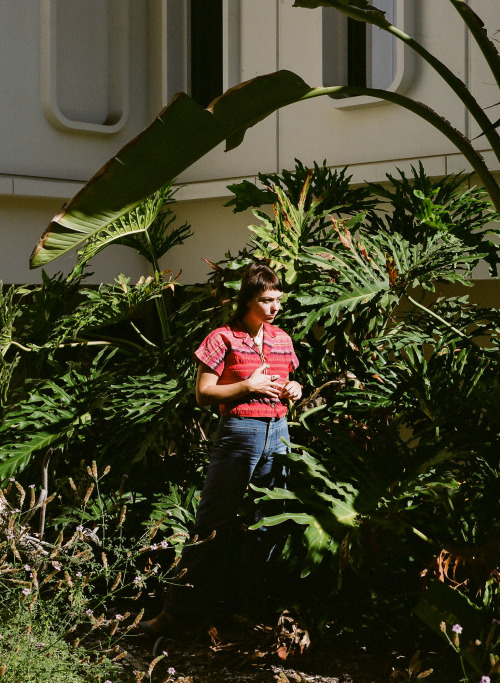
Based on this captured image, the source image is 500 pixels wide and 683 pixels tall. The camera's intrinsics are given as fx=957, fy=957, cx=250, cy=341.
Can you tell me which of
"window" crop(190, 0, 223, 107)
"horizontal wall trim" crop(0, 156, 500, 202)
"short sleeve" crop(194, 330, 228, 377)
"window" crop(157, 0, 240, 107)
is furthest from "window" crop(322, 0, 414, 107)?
"short sleeve" crop(194, 330, 228, 377)

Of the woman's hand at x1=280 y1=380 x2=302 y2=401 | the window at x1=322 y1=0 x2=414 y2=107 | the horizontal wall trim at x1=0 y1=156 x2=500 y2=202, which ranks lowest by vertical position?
the woman's hand at x1=280 y1=380 x2=302 y2=401

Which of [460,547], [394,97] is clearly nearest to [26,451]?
[460,547]

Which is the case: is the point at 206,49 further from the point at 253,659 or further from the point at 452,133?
the point at 253,659

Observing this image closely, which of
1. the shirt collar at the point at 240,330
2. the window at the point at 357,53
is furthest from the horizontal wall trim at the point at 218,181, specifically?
the shirt collar at the point at 240,330

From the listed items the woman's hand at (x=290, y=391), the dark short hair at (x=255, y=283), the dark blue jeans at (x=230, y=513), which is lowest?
the dark blue jeans at (x=230, y=513)

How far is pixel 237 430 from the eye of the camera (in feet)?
13.7

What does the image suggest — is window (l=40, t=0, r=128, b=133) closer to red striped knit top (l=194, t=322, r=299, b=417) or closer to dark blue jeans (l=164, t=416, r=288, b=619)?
red striped knit top (l=194, t=322, r=299, b=417)

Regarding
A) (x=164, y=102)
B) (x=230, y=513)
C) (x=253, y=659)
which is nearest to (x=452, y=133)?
(x=230, y=513)

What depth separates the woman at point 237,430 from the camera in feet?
13.6

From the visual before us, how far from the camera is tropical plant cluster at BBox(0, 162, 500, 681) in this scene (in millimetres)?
3703

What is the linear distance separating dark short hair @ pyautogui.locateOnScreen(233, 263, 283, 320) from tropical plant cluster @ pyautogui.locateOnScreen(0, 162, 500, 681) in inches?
10.6

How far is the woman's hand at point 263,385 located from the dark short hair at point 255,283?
1.03ft

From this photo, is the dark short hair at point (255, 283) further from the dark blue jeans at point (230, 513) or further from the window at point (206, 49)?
the window at point (206, 49)

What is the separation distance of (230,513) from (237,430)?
0.37 meters
